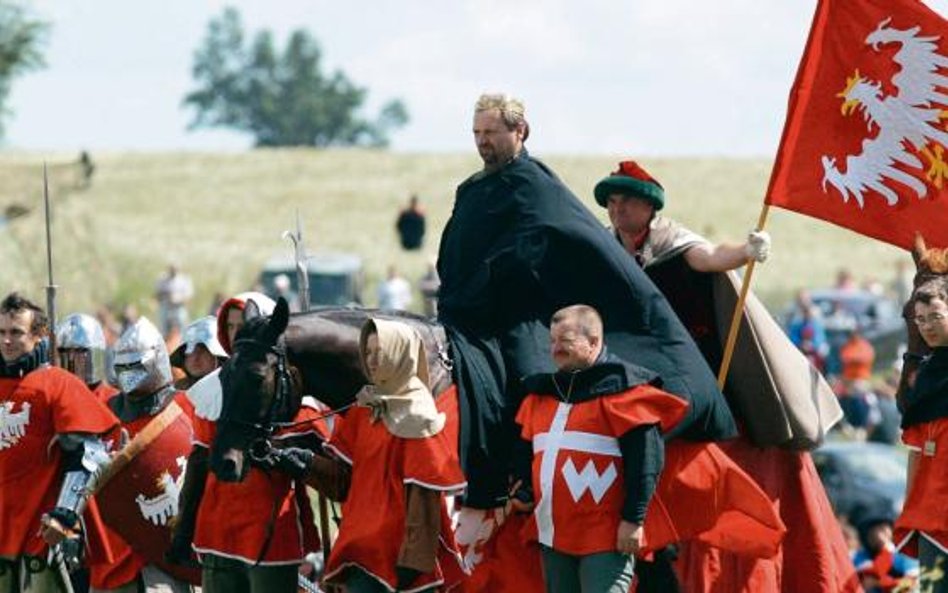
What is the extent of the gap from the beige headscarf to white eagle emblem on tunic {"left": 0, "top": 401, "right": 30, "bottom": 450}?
2.10 metres

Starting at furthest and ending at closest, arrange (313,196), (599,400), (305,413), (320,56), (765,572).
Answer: (320,56) < (313,196) < (765,572) < (305,413) < (599,400)

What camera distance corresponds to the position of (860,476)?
24656mm

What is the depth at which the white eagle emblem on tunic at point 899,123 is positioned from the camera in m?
12.4

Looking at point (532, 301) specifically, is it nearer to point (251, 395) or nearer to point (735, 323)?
point (735, 323)

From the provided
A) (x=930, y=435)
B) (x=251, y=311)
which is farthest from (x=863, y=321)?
(x=251, y=311)

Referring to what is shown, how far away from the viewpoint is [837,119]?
41.1ft

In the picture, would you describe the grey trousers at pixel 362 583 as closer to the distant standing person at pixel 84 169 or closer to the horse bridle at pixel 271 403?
the horse bridle at pixel 271 403

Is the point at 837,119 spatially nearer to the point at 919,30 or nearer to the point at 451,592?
the point at 919,30

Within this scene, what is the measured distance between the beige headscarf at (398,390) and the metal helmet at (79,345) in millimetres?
2841

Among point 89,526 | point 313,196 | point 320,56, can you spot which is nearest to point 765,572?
point 89,526

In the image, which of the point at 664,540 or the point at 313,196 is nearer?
the point at 664,540

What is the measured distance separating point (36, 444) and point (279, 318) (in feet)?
6.66

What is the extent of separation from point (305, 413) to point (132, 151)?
2581 inches

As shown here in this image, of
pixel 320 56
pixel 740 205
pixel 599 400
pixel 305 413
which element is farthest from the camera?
pixel 320 56
